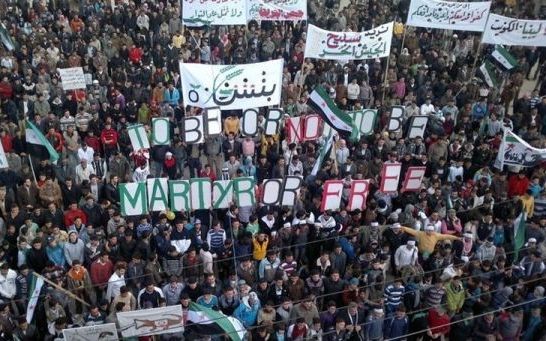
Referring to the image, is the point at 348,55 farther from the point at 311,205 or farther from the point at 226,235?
the point at 226,235

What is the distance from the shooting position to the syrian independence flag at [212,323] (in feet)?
27.1

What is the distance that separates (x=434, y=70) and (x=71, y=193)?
33.9 feet

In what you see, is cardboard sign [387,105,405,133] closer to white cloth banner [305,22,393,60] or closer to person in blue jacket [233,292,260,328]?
white cloth banner [305,22,393,60]

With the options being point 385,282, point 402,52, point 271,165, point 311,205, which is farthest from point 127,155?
point 402,52

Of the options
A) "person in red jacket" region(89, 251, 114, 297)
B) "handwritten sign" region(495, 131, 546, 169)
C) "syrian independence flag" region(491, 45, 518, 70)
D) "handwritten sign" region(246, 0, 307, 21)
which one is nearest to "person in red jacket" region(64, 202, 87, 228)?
"person in red jacket" region(89, 251, 114, 297)

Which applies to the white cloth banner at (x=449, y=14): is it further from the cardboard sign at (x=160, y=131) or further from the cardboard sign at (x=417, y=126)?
the cardboard sign at (x=160, y=131)

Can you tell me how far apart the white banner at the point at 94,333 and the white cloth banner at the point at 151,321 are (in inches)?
6.4

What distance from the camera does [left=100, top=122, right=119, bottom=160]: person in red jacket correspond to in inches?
491

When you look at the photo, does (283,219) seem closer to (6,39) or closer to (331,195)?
(331,195)

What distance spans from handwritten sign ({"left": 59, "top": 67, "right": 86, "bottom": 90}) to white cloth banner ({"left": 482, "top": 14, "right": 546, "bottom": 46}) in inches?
388

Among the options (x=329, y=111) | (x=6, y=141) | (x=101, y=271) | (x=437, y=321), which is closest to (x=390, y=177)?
(x=329, y=111)

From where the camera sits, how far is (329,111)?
11.5m

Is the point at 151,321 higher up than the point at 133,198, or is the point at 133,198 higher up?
the point at 133,198

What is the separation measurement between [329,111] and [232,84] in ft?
6.23
